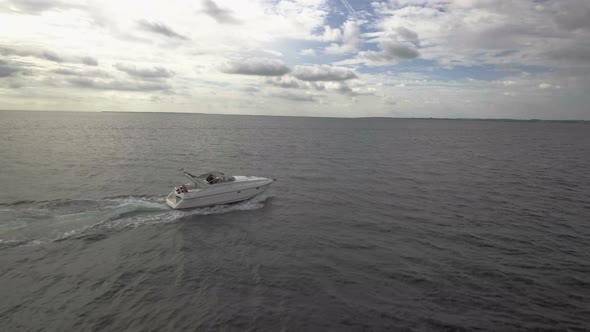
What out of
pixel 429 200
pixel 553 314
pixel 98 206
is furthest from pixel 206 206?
pixel 553 314

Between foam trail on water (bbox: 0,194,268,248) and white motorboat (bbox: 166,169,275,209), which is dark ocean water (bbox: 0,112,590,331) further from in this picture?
white motorboat (bbox: 166,169,275,209)

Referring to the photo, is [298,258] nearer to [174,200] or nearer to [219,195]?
[219,195]

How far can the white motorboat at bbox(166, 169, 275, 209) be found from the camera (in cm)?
2776

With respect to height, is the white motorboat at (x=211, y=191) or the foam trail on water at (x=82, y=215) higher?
the white motorboat at (x=211, y=191)

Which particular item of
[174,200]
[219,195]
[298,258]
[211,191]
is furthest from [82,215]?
[298,258]

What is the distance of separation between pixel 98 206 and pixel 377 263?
75.6ft

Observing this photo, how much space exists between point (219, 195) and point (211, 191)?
0.87m

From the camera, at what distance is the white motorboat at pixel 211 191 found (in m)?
27.8

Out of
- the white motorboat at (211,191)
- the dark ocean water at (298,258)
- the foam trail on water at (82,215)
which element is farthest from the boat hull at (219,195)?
the dark ocean water at (298,258)

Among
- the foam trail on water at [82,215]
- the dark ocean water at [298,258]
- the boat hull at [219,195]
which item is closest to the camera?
the dark ocean water at [298,258]

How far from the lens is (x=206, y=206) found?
2875 cm

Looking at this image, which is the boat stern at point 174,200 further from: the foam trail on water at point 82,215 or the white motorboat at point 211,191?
the foam trail on water at point 82,215

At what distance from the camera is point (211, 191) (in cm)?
2859

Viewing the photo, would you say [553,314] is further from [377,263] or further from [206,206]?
[206,206]
